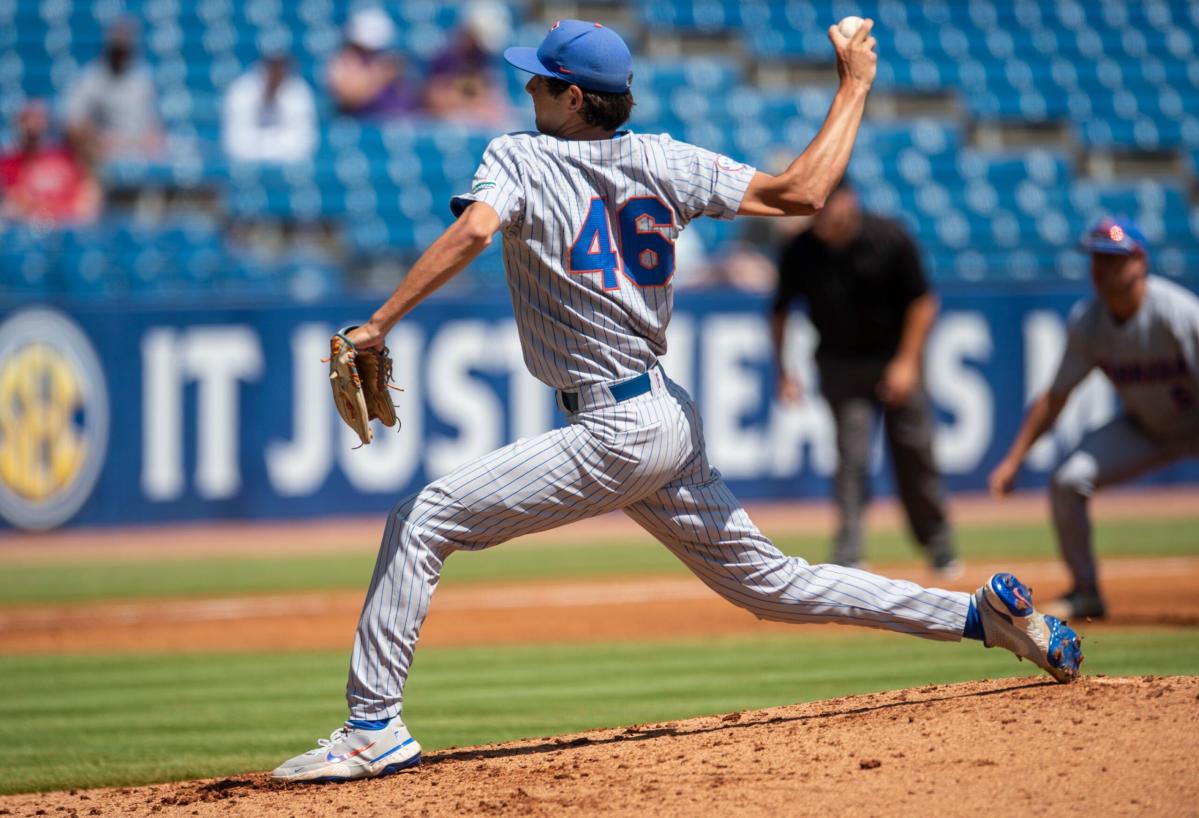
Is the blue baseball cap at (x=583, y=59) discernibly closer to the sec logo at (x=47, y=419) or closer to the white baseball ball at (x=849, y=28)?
the white baseball ball at (x=849, y=28)

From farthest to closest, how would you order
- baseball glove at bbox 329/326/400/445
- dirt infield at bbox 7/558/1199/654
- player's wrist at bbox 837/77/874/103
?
1. dirt infield at bbox 7/558/1199/654
2. player's wrist at bbox 837/77/874/103
3. baseball glove at bbox 329/326/400/445

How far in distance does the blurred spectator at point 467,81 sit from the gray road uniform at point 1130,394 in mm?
9748

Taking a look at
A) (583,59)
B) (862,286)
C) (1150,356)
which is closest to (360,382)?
(583,59)

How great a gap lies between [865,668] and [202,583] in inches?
217

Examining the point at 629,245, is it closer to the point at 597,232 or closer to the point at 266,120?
the point at 597,232

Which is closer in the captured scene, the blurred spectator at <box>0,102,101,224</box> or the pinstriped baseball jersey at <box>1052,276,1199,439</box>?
the pinstriped baseball jersey at <box>1052,276,1199,439</box>

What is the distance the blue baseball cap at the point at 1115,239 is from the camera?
6.90m

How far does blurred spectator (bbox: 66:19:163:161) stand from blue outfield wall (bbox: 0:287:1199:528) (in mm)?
2531

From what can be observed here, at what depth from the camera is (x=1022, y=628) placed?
4762mm

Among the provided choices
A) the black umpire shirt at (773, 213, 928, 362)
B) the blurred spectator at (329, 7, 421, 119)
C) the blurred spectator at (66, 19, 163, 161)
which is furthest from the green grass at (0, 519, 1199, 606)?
the blurred spectator at (329, 7, 421, 119)

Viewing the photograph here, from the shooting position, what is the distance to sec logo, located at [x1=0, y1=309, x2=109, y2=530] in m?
12.6

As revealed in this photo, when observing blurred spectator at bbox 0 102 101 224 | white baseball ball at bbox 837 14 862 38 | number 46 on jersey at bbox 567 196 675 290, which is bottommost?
number 46 on jersey at bbox 567 196 675 290

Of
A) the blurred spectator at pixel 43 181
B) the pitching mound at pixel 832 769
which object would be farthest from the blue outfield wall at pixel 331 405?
the pitching mound at pixel 832 769

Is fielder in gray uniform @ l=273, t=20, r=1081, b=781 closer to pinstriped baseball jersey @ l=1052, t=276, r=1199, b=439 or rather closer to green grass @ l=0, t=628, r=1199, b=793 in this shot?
green grass @ l=0, t=628, r=1199, b=793
